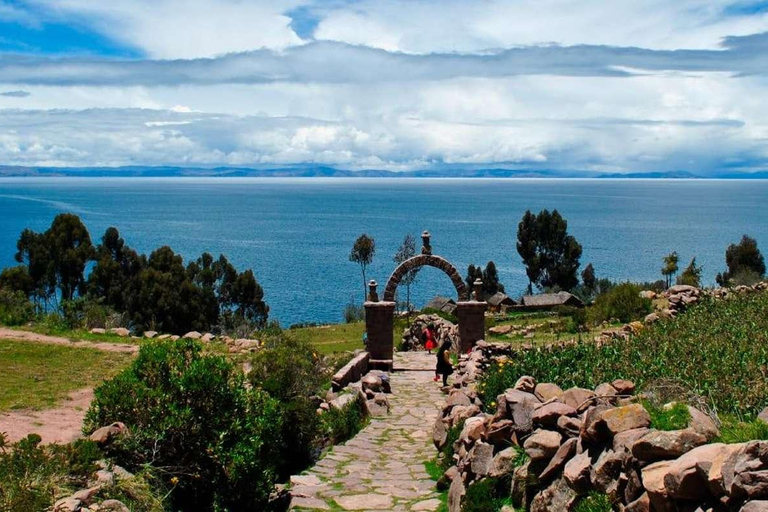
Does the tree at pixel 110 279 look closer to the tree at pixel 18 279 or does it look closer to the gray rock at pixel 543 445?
the tree at pixel 18 279

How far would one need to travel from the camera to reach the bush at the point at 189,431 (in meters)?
11.5

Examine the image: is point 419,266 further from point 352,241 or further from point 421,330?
point 352,241

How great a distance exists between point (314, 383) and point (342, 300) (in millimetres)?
64512

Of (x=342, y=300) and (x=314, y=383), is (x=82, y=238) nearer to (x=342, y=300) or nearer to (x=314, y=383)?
(x=342, y=300)

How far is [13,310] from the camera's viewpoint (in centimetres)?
2828

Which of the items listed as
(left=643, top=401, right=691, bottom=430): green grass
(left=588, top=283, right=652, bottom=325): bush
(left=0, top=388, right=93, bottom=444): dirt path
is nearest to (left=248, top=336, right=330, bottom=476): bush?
(left=0, top=388, right=93, bottom=444): dirt path

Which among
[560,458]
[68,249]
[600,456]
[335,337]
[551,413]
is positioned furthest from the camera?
[68,249]

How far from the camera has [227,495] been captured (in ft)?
38.6

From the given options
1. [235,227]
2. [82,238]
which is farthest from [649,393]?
[235,227]

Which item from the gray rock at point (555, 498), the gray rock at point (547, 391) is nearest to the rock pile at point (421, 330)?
the gray rock at point (547, 391)

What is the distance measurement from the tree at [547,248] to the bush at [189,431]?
236 ft

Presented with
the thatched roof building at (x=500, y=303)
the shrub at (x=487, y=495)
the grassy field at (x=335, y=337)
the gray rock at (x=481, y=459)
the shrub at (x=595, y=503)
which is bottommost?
the thatched roof building at (x=500, y=303)

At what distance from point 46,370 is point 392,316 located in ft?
33.7

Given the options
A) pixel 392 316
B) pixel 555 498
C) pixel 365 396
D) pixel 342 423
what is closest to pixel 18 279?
pixel 392 316
